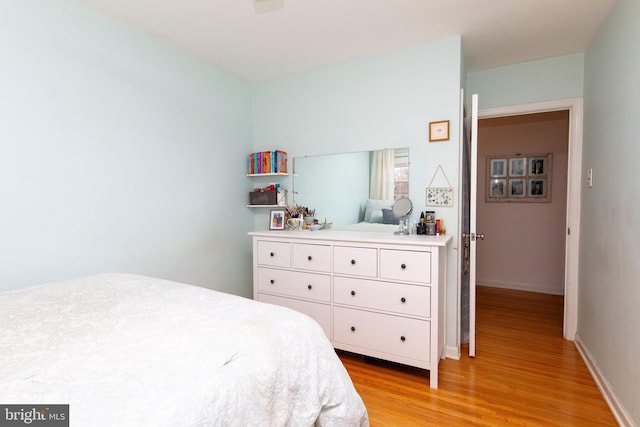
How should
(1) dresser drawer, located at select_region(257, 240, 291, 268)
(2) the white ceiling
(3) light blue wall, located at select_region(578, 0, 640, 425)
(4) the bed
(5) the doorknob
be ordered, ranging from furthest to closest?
(1) dresser drawer, located at select_region(257, 240, 291, 268) < (5) the doorknob < (2) the white ceiling < (3) light blue wall, located at select_region(578, 0, 640, 425) < (4) the bed

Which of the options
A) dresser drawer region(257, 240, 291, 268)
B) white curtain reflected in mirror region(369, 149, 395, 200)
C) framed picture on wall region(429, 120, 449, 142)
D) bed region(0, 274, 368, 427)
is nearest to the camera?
bed region(0, 274, 368, 427)

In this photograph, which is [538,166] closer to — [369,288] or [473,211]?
[473,211]

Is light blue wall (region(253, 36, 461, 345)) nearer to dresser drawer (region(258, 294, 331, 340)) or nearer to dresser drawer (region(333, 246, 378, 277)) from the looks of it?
dresser drawer (region(333, 246, 378, 277))

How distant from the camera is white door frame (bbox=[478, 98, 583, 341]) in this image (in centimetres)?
264

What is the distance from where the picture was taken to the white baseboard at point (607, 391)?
1631mm

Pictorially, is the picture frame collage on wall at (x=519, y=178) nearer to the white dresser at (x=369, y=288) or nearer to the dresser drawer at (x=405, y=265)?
the white dresser at (x=369, y=288)

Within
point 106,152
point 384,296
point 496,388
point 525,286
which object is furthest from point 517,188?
point 106,152

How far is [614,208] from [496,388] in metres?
1.30

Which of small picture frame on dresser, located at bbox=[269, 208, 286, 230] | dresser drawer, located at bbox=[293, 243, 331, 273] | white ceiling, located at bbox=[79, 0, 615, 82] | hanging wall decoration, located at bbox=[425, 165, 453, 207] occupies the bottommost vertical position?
dresser drawer, located at bbox=[293, 243, 331, 273]

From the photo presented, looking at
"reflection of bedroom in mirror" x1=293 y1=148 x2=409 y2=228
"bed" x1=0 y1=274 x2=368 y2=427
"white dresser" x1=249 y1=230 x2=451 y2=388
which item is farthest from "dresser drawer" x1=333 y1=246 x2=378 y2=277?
"bed" x1=0 y1=274 x2=368 y2=427

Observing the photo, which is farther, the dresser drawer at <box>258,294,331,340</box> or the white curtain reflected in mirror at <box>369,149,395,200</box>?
the white curtain reflected in mirror at <box>369,149,395,200</box>

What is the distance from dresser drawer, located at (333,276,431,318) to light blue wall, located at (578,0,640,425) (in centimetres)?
99

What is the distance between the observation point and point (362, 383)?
2.08 m

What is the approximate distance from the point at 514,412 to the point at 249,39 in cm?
296
